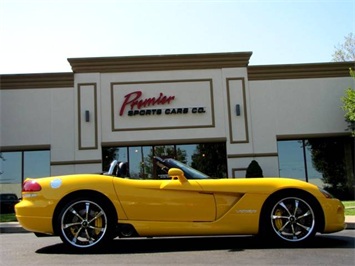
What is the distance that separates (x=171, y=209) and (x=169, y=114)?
38.9ft

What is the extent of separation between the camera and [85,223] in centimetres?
498

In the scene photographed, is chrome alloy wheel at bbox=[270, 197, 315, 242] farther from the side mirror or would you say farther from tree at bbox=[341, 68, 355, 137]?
tree at bbox=[341, 68, 355, 137]

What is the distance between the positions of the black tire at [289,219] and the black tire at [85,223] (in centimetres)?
197

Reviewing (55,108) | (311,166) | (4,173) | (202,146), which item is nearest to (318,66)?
(311,166)

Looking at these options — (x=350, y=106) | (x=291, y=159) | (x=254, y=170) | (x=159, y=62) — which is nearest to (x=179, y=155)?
(x=254, y=170)

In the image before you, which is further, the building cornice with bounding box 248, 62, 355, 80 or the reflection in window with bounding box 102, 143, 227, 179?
the building cornice with bounding box 248, 62, 355, 80

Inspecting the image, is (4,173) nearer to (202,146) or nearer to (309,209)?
(202,146)

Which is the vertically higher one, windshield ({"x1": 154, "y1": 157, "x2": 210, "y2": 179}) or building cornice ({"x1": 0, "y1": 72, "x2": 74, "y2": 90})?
building cornice ({"x1": 0, "y1": 72, "x2": 74, "y2": 90})

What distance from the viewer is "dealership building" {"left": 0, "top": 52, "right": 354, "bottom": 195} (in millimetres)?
16656

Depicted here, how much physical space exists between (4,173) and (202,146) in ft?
28.0

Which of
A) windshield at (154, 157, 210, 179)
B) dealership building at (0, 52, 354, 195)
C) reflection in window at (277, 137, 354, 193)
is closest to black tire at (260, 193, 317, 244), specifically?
windshield at (154, 157, 210, 179)

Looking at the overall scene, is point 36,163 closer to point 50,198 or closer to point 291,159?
point 291,159

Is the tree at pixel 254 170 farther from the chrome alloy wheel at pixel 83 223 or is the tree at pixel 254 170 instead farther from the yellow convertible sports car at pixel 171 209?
the chrome alloy wheel at pixel 83 223

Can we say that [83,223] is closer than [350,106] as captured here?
Yes
